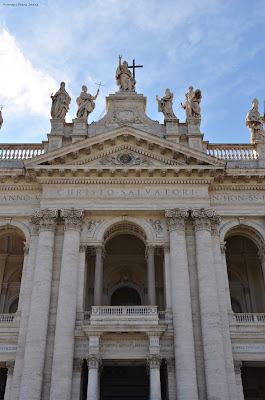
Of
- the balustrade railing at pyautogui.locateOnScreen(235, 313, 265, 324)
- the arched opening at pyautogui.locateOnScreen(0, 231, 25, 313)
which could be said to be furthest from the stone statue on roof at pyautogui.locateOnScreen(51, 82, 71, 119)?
the balustrade railing at pyautogui.locateOnScreen(235, 313, 265, 324)

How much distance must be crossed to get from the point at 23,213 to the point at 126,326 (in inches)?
331

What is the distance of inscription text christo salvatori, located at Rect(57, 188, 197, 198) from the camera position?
2439 cm

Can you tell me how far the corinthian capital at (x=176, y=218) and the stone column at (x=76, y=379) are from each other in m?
7.91

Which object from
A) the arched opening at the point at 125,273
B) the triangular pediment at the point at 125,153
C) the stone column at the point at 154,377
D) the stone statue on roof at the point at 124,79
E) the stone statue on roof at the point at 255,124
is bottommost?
the stone column at the point at 154,377

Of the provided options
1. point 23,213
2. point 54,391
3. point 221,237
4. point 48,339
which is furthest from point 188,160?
point 54,391

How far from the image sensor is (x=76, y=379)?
20.2 metres

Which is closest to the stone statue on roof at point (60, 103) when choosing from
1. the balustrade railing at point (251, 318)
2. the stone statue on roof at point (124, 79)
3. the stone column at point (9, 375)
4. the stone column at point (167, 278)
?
the stone statue on roof at point (124, 79)

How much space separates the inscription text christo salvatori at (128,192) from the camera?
24.4m

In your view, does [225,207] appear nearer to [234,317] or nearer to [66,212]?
[234,317]

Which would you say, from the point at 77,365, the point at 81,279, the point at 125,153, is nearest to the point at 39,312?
the point at 81,279

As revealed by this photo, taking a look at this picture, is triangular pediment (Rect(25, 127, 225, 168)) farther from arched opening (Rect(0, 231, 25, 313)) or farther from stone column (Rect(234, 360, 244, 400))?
stone column (Rect(234, 360, 244, 400))

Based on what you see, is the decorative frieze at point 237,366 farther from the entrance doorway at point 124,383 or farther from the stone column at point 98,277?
the stone column at point 98,277

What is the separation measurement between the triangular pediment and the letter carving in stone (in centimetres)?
271

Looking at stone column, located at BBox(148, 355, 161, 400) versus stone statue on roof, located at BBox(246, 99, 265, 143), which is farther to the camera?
stone statue on roof, located at BBox(246, 99, 265, 143)
